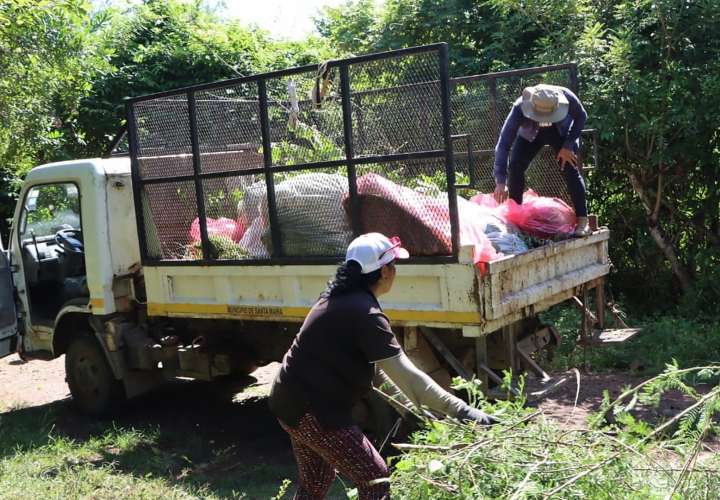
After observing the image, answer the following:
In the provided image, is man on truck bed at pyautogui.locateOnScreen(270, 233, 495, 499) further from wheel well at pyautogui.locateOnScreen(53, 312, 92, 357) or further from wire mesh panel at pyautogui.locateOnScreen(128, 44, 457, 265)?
wheel well at pyautogui.locateOnScreen(53, 312, 92, 357)

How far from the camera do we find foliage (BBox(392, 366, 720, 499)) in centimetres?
269

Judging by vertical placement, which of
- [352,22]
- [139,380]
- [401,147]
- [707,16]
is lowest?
[139,380]

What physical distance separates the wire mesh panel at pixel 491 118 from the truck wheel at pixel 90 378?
3.33 meters

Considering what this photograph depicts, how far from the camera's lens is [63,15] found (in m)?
8.06

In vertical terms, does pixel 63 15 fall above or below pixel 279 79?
above

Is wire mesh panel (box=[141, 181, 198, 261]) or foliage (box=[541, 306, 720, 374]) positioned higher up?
wire mesh panel (box=[141, 181, 198, 261])

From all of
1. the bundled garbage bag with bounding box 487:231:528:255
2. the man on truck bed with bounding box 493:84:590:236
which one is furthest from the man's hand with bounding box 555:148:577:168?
the bundled garbage bag with bounding box 487:231:528:255

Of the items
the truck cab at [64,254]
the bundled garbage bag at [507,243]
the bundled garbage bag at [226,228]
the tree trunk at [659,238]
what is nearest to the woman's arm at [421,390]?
the bundled garbage bag at [507,243]

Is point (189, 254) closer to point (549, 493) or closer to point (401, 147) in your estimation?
point (401, 147)

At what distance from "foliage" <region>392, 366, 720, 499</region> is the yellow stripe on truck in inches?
67.5

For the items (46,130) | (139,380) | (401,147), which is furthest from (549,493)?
(46,130)

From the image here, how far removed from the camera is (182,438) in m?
6.39

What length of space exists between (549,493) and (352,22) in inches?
446

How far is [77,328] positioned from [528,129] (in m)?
4.11
